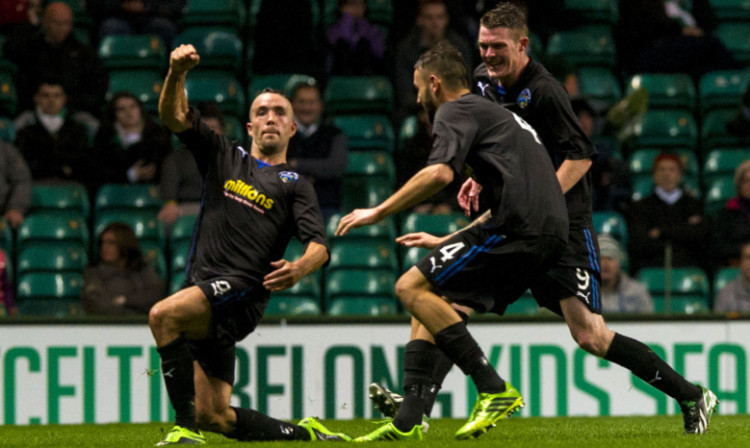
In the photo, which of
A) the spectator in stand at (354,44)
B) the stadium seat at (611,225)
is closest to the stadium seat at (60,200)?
the spectator in stand at (354,44)

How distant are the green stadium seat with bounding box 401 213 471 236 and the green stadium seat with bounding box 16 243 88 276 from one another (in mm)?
2782

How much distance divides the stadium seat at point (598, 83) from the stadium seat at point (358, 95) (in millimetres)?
2124

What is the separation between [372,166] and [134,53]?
9.85 feet

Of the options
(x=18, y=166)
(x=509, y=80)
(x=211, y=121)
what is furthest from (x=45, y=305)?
(x=509, y=80)

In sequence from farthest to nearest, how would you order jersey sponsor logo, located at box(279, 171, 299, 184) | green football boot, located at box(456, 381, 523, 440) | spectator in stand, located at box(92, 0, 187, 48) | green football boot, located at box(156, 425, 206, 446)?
spectator in stand, located at box(92, 0, 187, 48)
jersey sponsor logo, located at box(279, 171, 299, 184)
green football boot, located at box(156, 425, 206, 446)
green football boot, located at box(456, 381, 523, 440)

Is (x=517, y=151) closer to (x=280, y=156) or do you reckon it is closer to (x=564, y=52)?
(x=280, y=156)

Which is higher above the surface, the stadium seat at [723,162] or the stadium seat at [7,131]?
the stadium seat at [7,131]

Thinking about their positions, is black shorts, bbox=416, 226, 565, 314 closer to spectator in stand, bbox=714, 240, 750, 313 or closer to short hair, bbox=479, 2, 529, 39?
short hair, bbox=479, 2, 529, 39

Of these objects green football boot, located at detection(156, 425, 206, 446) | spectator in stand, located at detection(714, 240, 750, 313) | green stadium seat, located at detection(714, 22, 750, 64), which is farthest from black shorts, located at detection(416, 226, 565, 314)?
green stadium seat, located at detection(714, 22, 750, 64)

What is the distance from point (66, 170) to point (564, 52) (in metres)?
5.45

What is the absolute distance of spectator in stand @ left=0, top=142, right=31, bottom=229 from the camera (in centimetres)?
981

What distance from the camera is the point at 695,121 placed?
12086 millimetres

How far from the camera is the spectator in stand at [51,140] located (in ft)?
33.9

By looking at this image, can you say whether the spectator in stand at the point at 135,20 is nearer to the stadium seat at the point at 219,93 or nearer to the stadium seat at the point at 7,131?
the stadium seat at the point at 219,93
